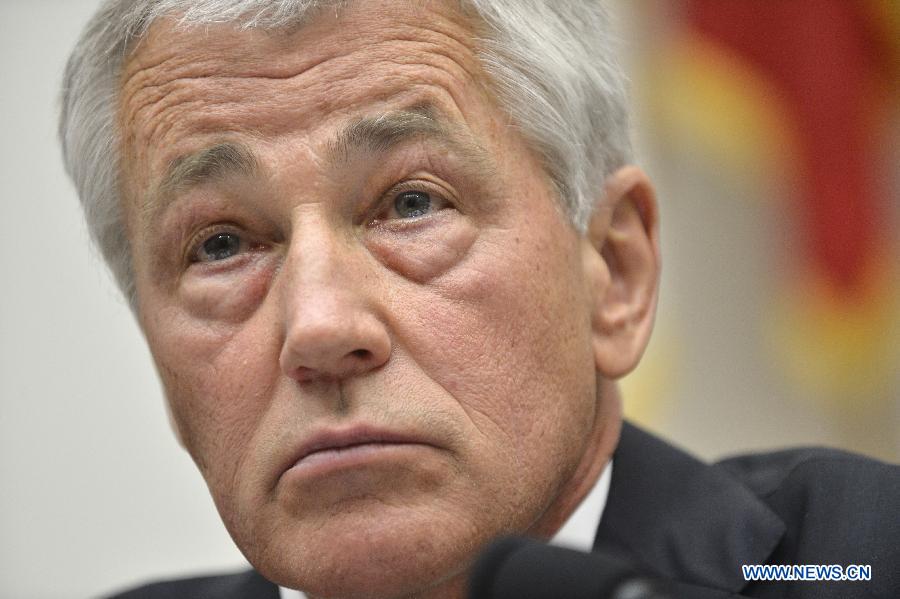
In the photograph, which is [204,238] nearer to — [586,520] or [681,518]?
[586,520]

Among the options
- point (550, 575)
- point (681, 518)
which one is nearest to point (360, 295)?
point (681, 518)

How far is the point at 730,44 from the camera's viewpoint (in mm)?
4840

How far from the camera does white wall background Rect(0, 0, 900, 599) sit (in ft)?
14.6

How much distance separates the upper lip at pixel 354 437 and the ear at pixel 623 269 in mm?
607

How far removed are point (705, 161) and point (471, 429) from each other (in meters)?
3.05

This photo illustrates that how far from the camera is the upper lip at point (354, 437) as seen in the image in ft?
6.86

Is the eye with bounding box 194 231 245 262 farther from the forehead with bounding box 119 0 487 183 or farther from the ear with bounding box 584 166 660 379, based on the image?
the ear with bounding box 584 166 660 379

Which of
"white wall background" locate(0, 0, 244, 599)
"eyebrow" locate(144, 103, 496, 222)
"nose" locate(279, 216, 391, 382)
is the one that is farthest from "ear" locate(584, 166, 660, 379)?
"white wall background" locate(0, 0, 244, 599)

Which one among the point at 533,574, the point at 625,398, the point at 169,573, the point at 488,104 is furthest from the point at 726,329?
the point at 533,574

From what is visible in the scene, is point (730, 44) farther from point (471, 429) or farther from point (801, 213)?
point (471, 429)

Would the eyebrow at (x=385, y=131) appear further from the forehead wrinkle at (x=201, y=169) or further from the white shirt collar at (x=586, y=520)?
the white shirt collar at (x=586, y=520)

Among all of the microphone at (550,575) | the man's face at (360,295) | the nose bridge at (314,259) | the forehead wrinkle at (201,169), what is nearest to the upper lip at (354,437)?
the man's face at (360,295)

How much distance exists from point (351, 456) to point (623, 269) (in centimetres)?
90

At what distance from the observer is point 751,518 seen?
246cm
